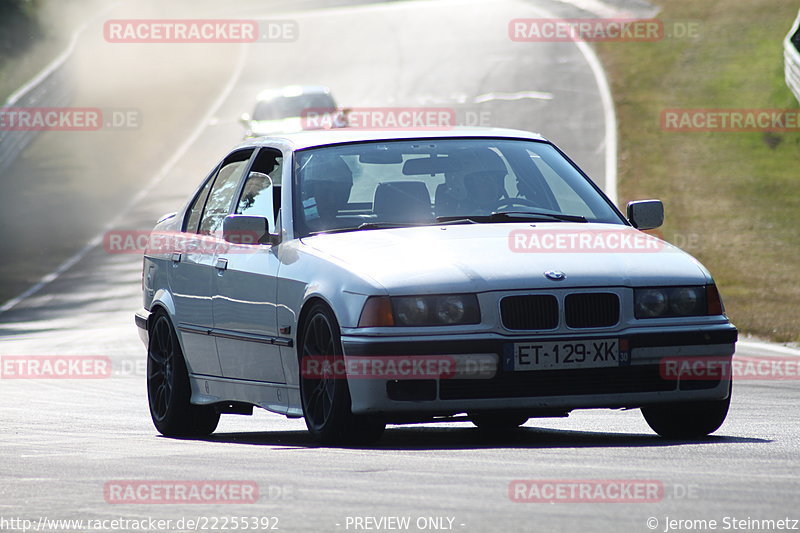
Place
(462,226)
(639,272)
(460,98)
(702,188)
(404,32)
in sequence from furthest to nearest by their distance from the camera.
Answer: (404,32), (460,98), (702,188), (462,226), (639,272)

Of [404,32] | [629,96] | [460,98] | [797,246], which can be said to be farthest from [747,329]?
[404,32]

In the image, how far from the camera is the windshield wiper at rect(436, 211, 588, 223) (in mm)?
8734

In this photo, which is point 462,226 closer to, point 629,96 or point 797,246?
point 797,246

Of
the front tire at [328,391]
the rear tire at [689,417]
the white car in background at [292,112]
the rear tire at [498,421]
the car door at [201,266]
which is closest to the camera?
the front tire at [328,391]

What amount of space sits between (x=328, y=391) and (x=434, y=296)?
0.73m

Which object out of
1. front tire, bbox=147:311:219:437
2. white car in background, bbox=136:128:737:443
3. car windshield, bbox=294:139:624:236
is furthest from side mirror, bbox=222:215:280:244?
front tire, bbox=147:311:219:437

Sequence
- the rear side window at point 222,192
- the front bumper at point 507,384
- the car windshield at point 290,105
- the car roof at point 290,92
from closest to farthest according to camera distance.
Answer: the front bumper at point 507,384
the rear side window at point 222,192
the car windshield at point 290,105
the car roof at point 290,92

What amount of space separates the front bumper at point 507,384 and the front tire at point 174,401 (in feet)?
7.96

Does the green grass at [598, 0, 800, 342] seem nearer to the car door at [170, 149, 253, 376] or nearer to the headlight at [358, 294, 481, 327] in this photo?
the car door at [170, 149, 253, 376]

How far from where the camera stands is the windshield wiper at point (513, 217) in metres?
8.73

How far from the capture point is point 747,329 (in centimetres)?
1750

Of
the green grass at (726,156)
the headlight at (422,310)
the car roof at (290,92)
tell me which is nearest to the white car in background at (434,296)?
the headlight at (422,310)

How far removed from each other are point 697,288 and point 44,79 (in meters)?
32.0

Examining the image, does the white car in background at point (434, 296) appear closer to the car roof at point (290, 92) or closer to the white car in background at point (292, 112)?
the white car in background at point (292, 112)
